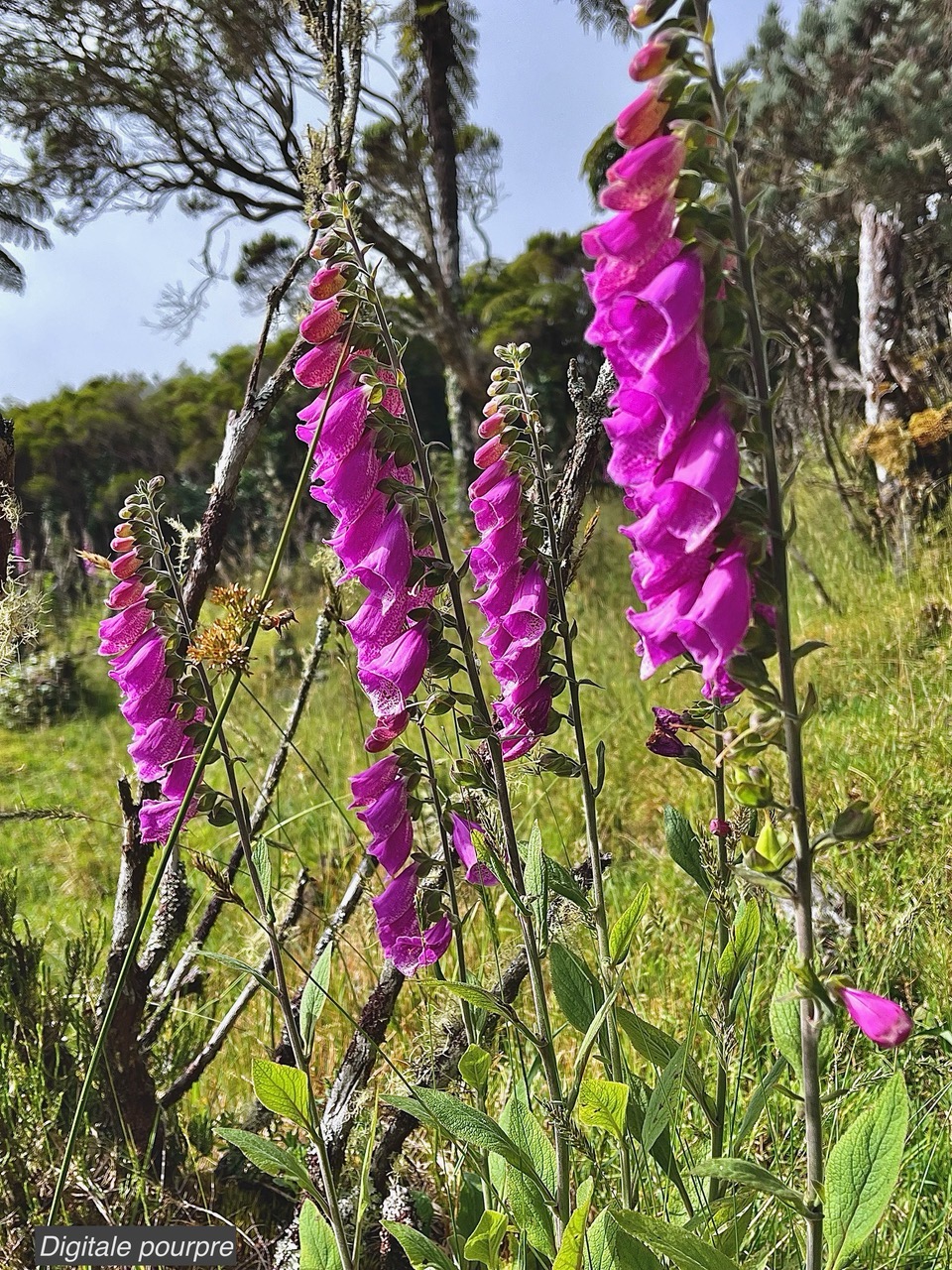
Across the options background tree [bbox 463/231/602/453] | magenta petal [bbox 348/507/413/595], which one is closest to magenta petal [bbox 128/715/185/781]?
magenta petal [bbox 348/507/413/595]

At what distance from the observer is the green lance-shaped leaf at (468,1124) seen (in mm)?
867

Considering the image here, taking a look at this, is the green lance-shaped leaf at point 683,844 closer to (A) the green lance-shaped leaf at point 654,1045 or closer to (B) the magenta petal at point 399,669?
(A) the green lance-shaped leaf at point 654,1045

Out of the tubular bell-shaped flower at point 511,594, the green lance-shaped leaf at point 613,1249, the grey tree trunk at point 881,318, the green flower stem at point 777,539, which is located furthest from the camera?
the grey tree trunk at point 881,318

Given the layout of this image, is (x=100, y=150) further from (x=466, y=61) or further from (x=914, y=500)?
(x=914, y=500)

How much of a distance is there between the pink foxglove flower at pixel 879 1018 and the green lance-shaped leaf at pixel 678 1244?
0.73ft

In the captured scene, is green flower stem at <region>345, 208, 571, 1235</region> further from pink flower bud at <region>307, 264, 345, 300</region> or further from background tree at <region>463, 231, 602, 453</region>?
background tree at <region>463, 231, 602, 453</region>

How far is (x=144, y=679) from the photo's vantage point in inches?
45.9

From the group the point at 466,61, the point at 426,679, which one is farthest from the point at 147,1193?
the point at 466,61

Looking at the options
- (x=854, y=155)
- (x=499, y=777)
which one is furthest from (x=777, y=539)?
(x=854, y=155)

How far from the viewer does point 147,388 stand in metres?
16.7

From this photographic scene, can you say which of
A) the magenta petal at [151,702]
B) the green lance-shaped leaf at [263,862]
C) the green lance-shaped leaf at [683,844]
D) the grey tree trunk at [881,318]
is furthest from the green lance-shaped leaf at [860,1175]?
the grey tree trunk at [881,318]

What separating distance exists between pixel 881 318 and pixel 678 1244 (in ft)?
22.5

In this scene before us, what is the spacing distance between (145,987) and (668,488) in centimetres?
137

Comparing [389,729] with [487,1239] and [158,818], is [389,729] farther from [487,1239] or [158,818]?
[487,1239]
